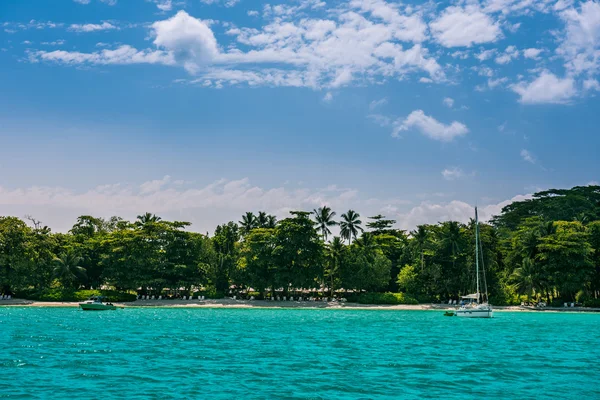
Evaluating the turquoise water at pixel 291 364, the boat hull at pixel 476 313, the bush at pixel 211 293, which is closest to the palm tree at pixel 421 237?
the boat hull at pixel 476 313

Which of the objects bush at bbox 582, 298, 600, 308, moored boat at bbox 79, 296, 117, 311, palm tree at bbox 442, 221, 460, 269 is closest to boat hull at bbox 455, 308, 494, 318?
palm tree at bbox 442, 221, 460, 269

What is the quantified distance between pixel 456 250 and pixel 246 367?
6694 cm

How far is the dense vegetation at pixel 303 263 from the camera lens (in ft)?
274

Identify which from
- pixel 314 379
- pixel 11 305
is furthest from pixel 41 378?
pixel 11 305

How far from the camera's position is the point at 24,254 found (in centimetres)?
8525

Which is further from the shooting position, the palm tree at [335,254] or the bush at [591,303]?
the palm tree at [335,254]

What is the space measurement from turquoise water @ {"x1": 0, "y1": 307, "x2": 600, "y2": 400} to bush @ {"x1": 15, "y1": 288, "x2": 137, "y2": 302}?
138 ft

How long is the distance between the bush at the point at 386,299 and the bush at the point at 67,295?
38134 millimetres

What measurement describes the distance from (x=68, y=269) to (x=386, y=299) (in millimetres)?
50345

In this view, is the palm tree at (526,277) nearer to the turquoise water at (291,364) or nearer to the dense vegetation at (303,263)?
the dense vegetation at (303,263)

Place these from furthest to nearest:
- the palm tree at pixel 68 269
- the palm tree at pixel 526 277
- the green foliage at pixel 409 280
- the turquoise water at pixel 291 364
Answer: the green foliage at pixel 409 280 → the palm tree at pixel 68 269 → the palm tree at pixel 526 277 → the turquoise water at pixel 291 364

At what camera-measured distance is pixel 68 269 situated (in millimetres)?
88438

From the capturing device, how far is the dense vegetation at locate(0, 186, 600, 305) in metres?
83.6

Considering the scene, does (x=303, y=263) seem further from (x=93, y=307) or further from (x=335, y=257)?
(x=93, y=307)
